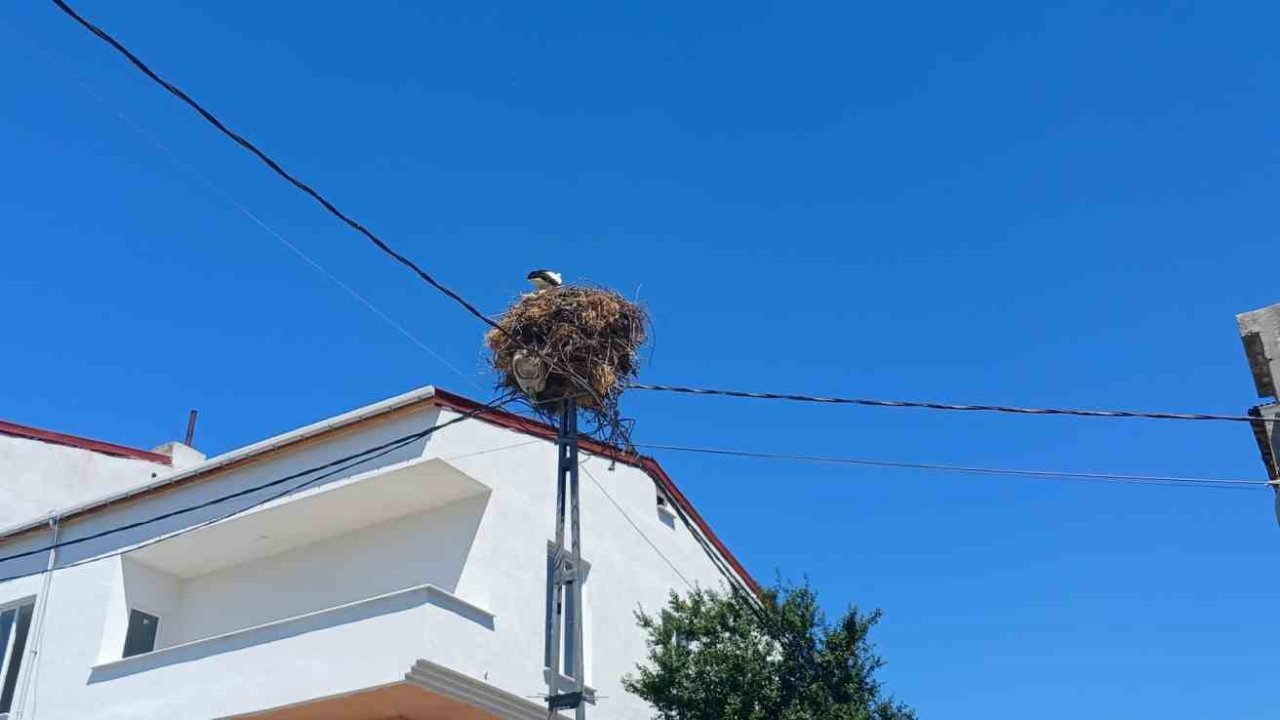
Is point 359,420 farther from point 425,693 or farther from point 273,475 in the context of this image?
point 425,693

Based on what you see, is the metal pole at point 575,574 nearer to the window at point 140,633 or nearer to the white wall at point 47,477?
the window at point 140,633

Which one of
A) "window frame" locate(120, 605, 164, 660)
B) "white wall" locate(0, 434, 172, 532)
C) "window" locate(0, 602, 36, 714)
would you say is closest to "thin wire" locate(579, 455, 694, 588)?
"window frame" locate(120, 605, 164, 660)

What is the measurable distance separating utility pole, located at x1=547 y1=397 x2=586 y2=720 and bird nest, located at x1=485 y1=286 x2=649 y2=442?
0.83ft

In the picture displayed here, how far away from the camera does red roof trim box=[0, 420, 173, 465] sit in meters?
22.2

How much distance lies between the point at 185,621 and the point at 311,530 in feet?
8.30

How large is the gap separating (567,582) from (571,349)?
2401 millimetres

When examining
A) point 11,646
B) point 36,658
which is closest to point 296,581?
point 36,658

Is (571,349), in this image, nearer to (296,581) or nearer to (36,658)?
(296,581)

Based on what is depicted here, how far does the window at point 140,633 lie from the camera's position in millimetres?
17125

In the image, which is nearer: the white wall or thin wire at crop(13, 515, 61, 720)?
thin wire at crop(13, 515, 61, 720)

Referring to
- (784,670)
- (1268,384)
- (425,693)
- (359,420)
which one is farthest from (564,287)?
(1268,384)

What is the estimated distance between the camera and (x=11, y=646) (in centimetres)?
1755

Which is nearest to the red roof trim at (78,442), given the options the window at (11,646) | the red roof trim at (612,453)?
the window at (11,646)

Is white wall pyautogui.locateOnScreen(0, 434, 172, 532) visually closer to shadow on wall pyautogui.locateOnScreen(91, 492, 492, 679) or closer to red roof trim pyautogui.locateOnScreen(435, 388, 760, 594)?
shadow on wall pyautogui.locateOnScreen(91, 492, 492, 679)
